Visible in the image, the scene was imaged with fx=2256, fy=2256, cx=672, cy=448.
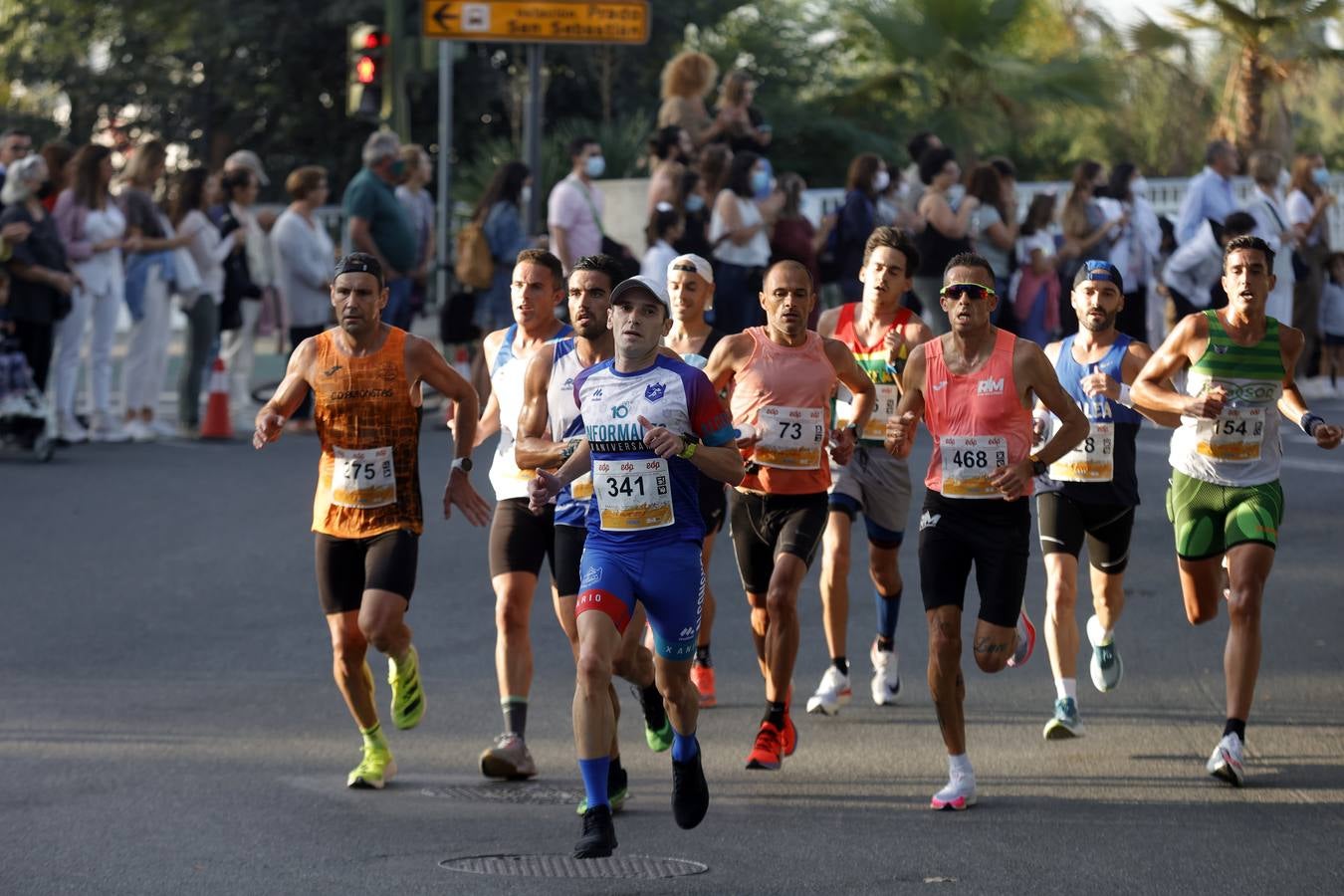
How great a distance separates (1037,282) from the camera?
18.5 meters

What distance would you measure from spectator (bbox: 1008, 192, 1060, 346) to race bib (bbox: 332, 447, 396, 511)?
11.3 meters

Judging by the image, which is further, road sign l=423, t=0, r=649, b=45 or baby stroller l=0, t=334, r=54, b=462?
road sign l=423, t=0, r=649, b=45

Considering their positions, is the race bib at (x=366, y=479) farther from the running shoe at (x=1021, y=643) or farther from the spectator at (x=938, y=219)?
the spectator at (x=938, y=219)

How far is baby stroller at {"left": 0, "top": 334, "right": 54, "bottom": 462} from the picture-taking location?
49.4ft

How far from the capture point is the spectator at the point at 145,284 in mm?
16391

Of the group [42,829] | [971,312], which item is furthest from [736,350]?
[42,829]

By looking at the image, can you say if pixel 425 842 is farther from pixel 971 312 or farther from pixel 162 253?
pixel 162 253

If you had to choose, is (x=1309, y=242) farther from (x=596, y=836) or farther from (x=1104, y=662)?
(x=596, y=836)

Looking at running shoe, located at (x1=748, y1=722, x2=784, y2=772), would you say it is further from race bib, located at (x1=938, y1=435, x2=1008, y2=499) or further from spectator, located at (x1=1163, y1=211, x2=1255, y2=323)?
spectator, located at (x1=1163, y1=211, x2=1255, y2=323)

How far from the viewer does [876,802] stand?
25.0 ft

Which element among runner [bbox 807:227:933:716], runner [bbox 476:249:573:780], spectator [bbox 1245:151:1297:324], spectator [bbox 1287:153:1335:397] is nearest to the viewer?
runner [bbox 476:249:573:780]

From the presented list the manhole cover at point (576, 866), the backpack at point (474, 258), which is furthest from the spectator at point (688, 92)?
the manhole cover at point (576, 866)

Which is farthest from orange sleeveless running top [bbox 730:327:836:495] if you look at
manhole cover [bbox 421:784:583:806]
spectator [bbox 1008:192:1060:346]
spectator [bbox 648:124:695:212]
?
spectator [bbox 1008:192:1060:346]

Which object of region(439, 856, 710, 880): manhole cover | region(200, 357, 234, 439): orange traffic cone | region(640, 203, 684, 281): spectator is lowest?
region(439, 856, 710, 880): manhole cover
